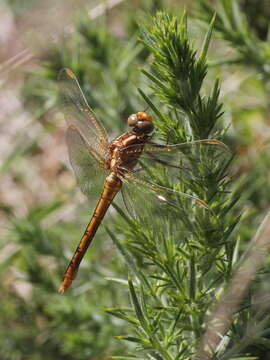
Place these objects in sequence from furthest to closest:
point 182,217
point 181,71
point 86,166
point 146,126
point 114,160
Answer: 1. point 86,166
2. point 114,160
3. point 146,126
4. point 182,217
5. point 181,71

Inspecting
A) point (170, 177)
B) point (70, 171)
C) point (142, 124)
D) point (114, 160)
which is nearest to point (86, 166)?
point (114, 160)

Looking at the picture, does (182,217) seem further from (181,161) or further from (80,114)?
(80,114)

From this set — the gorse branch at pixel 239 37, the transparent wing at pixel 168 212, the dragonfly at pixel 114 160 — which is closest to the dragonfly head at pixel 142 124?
the dragonfly at pixel 114 160

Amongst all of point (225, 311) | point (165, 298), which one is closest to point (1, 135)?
point (165, 298)

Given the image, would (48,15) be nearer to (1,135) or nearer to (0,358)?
(1,135)

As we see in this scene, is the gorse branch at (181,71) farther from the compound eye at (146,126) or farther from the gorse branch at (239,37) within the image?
the gorse branch at (239,37)

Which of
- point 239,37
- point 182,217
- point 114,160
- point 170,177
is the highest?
point 239,37

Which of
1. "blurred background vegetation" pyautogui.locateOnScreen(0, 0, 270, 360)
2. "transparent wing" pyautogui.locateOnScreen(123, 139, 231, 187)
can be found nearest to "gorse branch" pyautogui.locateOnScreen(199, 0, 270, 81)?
"blurred background vegetation" pyautogui.locateOnScreen(0, 0, 270, 360)

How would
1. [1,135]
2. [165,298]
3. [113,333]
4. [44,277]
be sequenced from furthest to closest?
[1,135] < [44,277] < [113,333] < [165,298]
